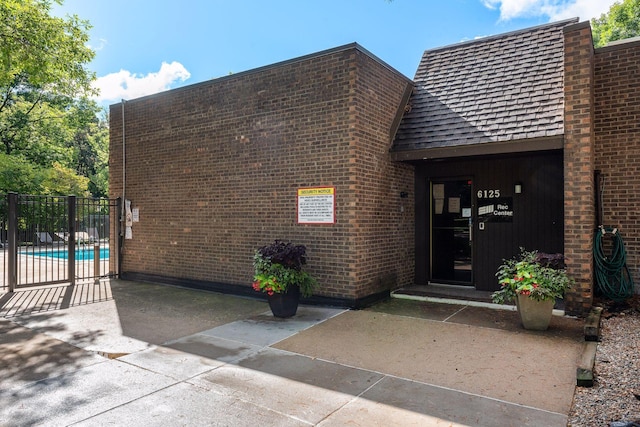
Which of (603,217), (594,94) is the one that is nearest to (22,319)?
(603,217)

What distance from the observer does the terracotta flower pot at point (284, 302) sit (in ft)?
21.3

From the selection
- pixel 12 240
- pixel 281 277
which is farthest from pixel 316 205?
pixel 12 240

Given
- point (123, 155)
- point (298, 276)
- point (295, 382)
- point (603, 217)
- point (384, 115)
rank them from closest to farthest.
A: 1. point (295, 382)
2. point (298, 276)
3. point (603, 217)
4. point (384, 115)
5. point (123, 155)

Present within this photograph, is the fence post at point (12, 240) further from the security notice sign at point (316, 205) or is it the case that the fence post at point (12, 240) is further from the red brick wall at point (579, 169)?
the red brick wall at point (579, 169)

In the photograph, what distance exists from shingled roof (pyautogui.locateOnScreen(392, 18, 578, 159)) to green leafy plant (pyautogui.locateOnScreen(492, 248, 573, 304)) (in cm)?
206

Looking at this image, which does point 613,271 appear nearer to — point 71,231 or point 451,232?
point 451,232

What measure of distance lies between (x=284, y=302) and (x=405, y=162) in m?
3.92

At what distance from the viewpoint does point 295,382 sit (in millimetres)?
4066

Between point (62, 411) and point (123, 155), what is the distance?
331 inches

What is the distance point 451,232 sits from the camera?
859cm

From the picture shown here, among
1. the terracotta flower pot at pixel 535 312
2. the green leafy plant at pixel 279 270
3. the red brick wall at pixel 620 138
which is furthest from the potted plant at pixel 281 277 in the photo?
the red brick wall at pixel 620 138

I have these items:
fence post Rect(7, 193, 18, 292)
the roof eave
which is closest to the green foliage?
fence post Rect(7, 193, 18, 292)

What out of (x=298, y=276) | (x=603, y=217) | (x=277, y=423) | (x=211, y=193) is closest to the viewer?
(x=277, y=423)

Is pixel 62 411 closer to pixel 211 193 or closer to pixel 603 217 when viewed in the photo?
pixel 211 193
